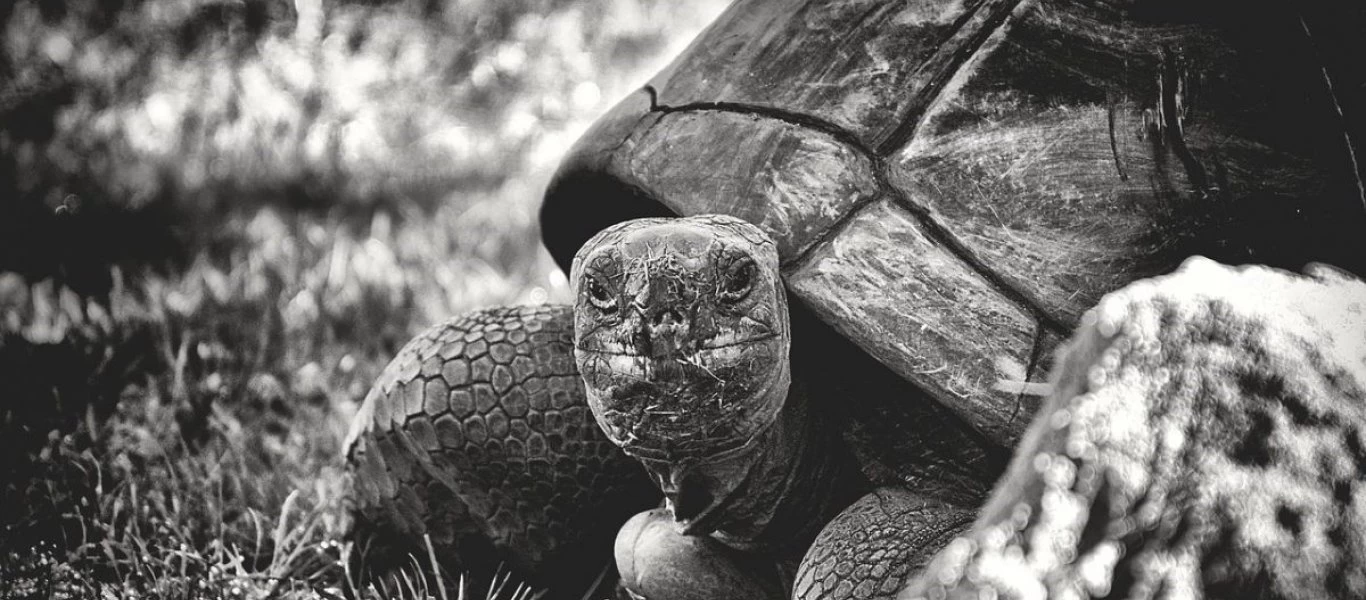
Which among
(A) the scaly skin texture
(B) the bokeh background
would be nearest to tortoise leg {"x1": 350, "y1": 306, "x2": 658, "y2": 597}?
(A) the scaly skin texture

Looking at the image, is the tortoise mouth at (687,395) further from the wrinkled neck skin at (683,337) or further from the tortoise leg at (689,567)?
the tortoise leg at (689,567)

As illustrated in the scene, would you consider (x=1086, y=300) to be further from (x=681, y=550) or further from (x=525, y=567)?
(x=525, y=567)

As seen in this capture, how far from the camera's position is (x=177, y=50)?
5.79 metres

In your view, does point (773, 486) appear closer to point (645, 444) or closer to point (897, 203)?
point (645, 444)

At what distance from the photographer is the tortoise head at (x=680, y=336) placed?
156 cm

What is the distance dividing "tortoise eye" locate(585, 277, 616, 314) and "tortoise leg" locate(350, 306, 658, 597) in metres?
0.62

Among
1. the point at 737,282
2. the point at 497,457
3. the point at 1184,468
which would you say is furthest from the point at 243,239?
the point at 1184,468

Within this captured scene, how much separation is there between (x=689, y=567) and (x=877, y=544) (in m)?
0.45

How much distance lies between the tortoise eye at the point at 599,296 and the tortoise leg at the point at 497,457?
2.02ft

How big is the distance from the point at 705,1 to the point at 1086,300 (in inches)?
261

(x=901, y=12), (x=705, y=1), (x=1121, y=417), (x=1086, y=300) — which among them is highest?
(x=901, y=12)

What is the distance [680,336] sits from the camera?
1.55 m

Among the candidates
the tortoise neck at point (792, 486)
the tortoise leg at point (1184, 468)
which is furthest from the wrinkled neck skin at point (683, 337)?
the tortoise leg at point (1184, 468)

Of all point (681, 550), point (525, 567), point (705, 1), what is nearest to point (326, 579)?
point (525, 567)
